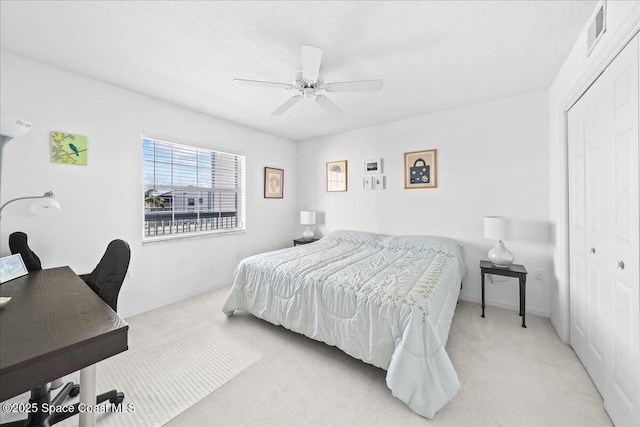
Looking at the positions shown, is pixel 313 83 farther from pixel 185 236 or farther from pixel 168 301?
pixel 168 301

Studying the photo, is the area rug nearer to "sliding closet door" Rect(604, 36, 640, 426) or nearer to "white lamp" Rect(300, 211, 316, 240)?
"sliding closet door" Rect(604, 36, 640, 426)

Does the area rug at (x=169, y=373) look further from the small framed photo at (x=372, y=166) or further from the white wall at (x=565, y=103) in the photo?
the small framed photo at (x=372, y=166)

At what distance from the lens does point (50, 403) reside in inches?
55.9

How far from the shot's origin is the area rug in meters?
1.54

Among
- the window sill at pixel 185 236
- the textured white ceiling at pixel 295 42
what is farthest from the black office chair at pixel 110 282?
the textured white ceiling at pixel 295 42

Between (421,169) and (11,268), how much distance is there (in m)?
4.28

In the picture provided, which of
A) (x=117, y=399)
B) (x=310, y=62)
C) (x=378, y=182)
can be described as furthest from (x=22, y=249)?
(x=378, y=182)

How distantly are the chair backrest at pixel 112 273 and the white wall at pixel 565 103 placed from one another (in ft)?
10.3

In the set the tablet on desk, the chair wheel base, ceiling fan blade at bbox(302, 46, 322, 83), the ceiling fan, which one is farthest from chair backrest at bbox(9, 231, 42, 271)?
ceiling fan blade at bbox(302, 46, 322, 83)

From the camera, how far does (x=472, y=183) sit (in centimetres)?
328

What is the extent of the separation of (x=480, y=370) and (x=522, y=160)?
2.46m

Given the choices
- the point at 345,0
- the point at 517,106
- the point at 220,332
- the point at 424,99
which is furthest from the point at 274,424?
the point at 517,106

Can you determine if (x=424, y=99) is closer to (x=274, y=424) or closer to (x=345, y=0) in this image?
(x=345, y=0)

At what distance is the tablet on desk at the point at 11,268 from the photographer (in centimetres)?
A: 165
